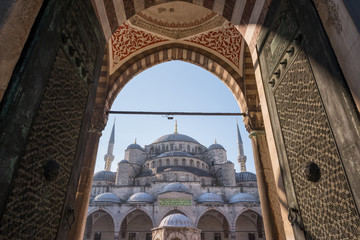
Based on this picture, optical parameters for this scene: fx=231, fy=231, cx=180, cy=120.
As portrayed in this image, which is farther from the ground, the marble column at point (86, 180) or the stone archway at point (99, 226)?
the stone archway at point (99, 226)

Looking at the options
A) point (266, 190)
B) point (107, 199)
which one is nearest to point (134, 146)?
point (107, 199)

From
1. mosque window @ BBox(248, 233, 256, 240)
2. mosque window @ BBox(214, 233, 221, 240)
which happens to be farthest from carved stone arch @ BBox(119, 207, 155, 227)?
mosque window @ BBox(248, 233, 256, 240)

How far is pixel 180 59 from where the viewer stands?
7.04m

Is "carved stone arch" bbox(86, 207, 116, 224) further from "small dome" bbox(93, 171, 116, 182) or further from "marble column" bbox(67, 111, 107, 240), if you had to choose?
"marble column" bbox(67, 111, 107, 240)

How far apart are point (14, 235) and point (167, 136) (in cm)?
3844

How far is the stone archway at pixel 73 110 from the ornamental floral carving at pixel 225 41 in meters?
3.60

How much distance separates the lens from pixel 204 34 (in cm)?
654

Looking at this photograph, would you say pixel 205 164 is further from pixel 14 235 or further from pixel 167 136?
pixel 14 235

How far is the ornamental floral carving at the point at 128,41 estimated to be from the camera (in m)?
6.12

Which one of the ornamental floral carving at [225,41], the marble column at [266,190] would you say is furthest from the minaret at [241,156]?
the ornamental floral carving at [225,41]

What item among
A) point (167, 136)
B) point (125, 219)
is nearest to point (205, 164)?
point (167, 136)

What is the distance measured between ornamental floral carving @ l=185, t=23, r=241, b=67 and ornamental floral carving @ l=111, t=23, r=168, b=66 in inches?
45.9

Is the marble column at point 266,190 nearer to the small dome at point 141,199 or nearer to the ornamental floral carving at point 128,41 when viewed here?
the ornamental floral carving at point 128,41

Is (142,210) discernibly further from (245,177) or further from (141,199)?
(245,177)
